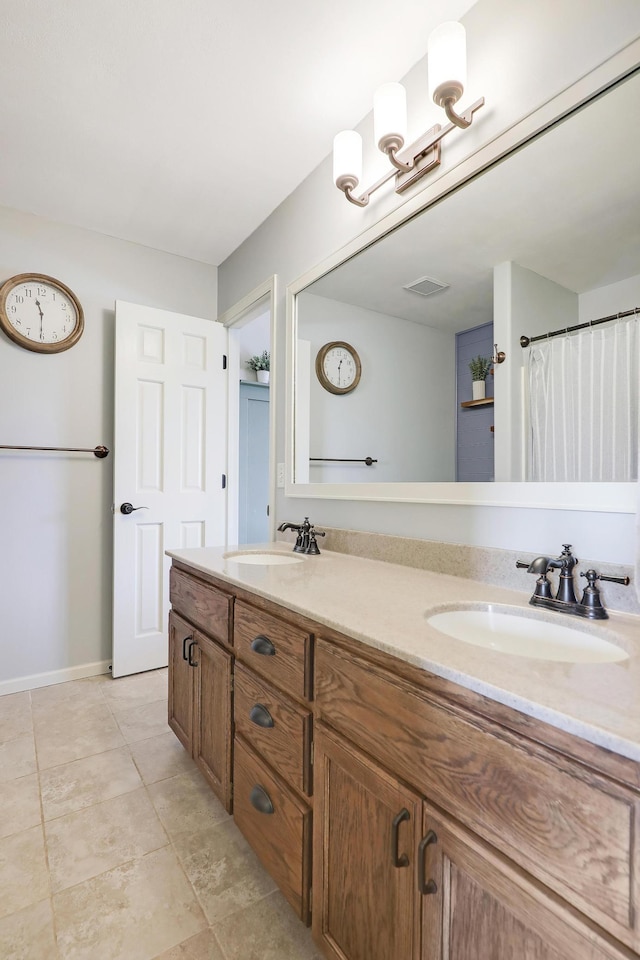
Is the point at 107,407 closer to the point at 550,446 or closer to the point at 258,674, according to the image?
the point at 258,674

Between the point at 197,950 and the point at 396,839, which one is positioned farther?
the point at 197,950

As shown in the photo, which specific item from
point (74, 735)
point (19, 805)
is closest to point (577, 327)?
point (19, 805)

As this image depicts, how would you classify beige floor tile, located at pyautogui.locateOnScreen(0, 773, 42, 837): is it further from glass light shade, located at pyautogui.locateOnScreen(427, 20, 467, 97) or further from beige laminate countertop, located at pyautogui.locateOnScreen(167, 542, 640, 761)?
glass light shade, located at pyautogui.locateOnScreen(427, 20, 467, 97)

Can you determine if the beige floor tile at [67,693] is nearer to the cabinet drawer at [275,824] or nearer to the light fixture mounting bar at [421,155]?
the cabinet drawer at [275,824]

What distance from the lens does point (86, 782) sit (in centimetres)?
163

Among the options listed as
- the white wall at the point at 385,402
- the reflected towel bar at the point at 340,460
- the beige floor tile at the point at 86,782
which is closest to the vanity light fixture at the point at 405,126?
the white wall at the point at 385,402

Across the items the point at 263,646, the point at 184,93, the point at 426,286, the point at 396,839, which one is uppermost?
the point at 184,93

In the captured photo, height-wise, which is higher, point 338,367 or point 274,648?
point 338,367

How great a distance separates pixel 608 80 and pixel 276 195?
1.57 metres

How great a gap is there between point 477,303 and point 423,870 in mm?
1268

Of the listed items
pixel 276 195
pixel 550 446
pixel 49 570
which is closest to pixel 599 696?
pixel 550 446

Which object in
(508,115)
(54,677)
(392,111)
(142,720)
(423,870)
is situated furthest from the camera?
(54,677)

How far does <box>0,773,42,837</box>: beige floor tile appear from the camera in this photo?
1412mm

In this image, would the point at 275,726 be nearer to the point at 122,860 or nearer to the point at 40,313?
the point at 122,860
